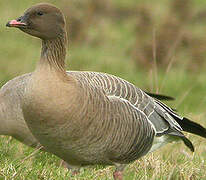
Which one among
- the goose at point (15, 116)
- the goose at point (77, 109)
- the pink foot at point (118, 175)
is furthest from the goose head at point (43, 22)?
the pink foot at point (118, 175)

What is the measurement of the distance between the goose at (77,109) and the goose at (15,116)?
26.3 inches

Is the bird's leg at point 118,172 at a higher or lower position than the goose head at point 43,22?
lower

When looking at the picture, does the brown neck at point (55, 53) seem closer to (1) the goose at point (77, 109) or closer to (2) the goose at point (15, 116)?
(1) the goose at point (77, 109)

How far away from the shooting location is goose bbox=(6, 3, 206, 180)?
4660mm

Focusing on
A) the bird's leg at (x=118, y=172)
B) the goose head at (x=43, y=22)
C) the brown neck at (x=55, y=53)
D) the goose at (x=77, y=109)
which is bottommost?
the bird's leg at (x=118, y=172)

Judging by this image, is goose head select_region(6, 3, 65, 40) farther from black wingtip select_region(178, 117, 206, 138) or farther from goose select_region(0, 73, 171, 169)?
black wingtip select_region(178, 117, 206, 138)

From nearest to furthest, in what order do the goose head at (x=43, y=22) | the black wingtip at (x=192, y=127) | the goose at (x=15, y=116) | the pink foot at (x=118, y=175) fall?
1. the goose head at (x=43, y=22)
2. the pink foot at (x=118, y=175)
3. the goose at (x=15, y=116)
4. the black wingtip at (x=192, y=127)

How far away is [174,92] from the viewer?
10.9 m

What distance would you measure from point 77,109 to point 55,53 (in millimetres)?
582

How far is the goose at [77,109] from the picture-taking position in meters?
4.66

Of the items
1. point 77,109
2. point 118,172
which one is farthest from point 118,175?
point 77,109

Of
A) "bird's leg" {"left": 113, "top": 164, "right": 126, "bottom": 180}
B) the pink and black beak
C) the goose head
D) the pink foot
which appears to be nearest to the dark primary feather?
"bird's leg" {"left": 113, "top": 164, "right": 126, "bottom": 180}

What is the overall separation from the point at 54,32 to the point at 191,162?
1.75 metres

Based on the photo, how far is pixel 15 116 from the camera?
574 cm
